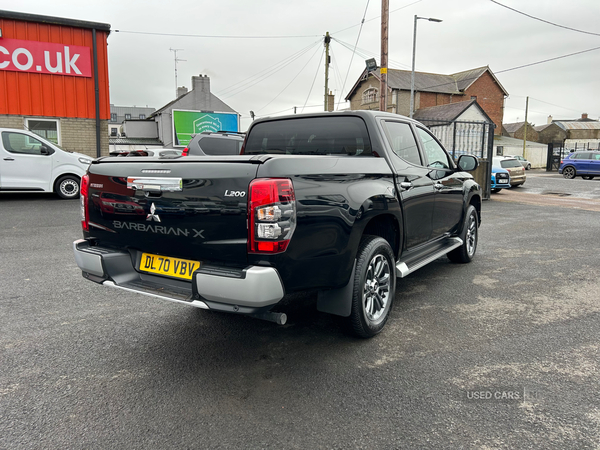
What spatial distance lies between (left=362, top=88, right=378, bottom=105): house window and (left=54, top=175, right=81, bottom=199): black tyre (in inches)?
1620

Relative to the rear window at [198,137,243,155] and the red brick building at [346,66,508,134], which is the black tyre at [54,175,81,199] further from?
the red brick building at [346,66,508,134]

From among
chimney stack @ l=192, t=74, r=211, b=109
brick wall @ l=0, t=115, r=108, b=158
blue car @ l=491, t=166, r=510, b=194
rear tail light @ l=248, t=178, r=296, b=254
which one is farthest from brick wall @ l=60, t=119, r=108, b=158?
chimney stack @ l=192, t=74, r=211, b=109

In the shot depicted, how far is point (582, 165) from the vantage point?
26.7 meters

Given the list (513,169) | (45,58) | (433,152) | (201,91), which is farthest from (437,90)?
(433,152)

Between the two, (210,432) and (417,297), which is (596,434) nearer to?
(210,432)

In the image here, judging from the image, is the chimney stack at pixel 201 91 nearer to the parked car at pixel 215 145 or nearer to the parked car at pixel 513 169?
the parked car at pixel 513 169

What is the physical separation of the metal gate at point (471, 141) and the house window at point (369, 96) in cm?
3615

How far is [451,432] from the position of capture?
2.48 metres

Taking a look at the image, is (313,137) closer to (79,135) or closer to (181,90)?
(79,135)

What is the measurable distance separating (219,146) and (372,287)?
8266 mm

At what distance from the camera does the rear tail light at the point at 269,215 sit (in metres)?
2.74

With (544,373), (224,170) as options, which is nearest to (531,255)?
(544,373)

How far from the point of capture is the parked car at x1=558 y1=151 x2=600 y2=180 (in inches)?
1034
